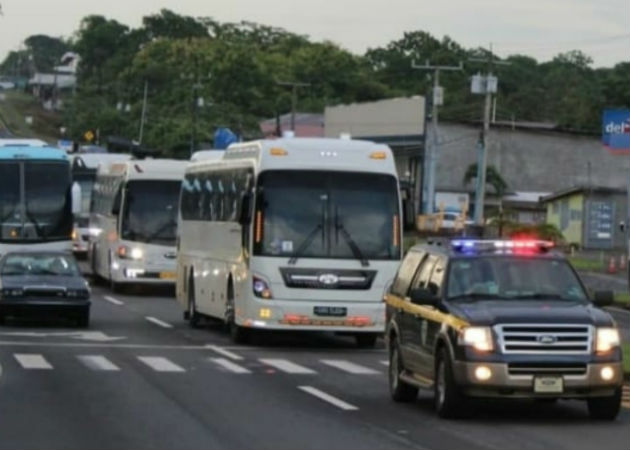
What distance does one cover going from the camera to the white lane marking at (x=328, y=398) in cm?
1936

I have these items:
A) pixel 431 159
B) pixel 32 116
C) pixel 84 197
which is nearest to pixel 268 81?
pixel 32 116

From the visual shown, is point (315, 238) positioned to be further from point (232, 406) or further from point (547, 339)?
point (547, 339)

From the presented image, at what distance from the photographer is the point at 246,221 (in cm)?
2853

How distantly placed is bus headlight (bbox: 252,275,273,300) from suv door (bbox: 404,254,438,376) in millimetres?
8301

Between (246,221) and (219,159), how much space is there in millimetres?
4943

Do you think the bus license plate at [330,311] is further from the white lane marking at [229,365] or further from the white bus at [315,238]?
the white lane marking at [229,365]

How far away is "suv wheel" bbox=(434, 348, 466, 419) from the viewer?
17.5 m

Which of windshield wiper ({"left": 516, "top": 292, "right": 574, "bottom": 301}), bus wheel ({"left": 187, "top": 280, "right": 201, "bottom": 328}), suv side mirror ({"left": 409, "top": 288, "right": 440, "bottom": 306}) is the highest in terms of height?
windshield wiper ({"left": 516, "top": 292, "right": 574, "bottom": 301})

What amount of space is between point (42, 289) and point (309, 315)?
6.84 meters

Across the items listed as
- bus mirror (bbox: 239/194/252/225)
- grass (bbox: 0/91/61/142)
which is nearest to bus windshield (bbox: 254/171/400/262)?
bus mirror (bbox: 239/194/252/225)

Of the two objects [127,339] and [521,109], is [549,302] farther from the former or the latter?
[521,109]

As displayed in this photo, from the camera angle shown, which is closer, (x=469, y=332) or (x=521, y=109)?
(x=469, y=332)

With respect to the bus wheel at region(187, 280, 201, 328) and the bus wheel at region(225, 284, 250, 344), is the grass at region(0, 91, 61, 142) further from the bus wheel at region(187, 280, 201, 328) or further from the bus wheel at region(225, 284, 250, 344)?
the bus wheel at region(225, 284, 250, 344)

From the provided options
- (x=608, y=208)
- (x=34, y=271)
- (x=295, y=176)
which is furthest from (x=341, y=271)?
(x=608, y=208)
